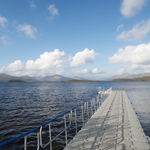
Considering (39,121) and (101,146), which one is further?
(39,121)

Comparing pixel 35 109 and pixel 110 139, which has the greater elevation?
pixel 110 139

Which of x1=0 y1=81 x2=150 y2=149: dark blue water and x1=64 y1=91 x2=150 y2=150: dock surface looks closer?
x1=64 y1=91 x2=150 y2=150: dock surface

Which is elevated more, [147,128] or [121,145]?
[121,145]

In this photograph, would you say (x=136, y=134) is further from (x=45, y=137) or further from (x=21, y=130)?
(x=21, y=130)

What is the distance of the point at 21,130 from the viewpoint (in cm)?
992

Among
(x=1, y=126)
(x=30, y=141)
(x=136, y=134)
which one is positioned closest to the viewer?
(x=136, y=134)

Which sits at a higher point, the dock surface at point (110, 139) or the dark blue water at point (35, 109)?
the dock surface at point (110, 139)

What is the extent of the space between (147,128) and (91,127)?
17.8 ft

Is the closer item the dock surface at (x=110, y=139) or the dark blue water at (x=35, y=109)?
the dock surface at (x=110, y=139)

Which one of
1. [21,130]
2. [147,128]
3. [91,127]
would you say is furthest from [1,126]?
[147,128]

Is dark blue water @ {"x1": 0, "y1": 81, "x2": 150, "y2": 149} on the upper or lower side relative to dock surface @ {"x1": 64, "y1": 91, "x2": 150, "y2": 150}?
lower

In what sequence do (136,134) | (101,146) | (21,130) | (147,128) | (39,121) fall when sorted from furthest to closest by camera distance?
(39,121) < (21,130) < (147,128) < (136,134) < (101,146)

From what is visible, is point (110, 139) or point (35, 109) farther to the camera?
point (35, 109)

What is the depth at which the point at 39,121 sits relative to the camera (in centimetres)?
1215
